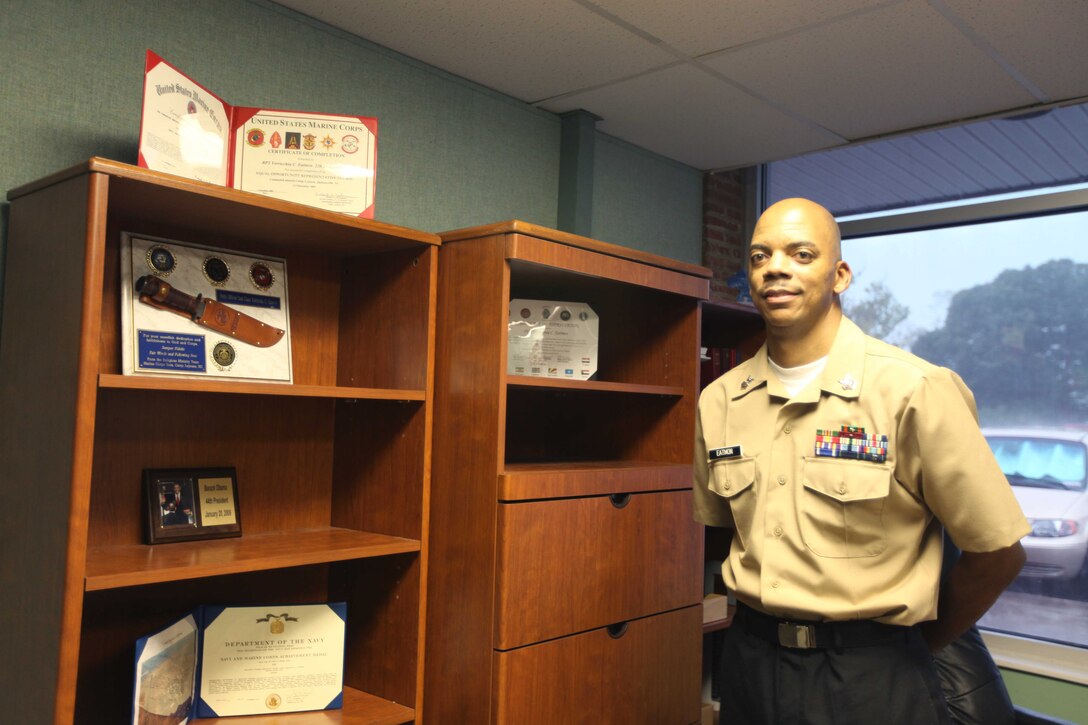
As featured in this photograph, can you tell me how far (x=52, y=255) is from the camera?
5.24 feet

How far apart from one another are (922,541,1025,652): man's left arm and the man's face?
22.7 inches

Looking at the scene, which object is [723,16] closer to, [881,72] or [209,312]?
[881,72]

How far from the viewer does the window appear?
323 centimetres

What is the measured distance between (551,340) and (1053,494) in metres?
2.24

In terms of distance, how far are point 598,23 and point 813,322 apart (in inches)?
44.5

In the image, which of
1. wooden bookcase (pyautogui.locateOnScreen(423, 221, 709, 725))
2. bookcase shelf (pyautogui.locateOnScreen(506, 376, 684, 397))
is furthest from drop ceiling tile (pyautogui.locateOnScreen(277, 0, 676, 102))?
bookcase shelf (pyautogui.locateOnScreen(506, 376, 684, 397))

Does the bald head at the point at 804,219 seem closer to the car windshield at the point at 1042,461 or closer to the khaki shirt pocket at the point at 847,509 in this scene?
the khaki shirt pocket at the point at 847,509

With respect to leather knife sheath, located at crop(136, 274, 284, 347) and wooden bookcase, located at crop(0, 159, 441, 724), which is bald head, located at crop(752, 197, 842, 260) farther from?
leather knife sheath, located at crop(136, 274, 284, 347)

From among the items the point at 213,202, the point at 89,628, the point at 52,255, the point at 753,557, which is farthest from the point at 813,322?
the point at 89,628

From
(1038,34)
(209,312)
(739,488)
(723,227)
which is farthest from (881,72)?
(209,312)

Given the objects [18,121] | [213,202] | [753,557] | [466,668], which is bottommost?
[466,668]

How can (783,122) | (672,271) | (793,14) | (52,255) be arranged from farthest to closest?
(783,122) < (672,271) < (793,14) < (52,255)

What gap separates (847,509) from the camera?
1.67 meters

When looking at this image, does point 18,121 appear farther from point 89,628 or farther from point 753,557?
point 753,557
